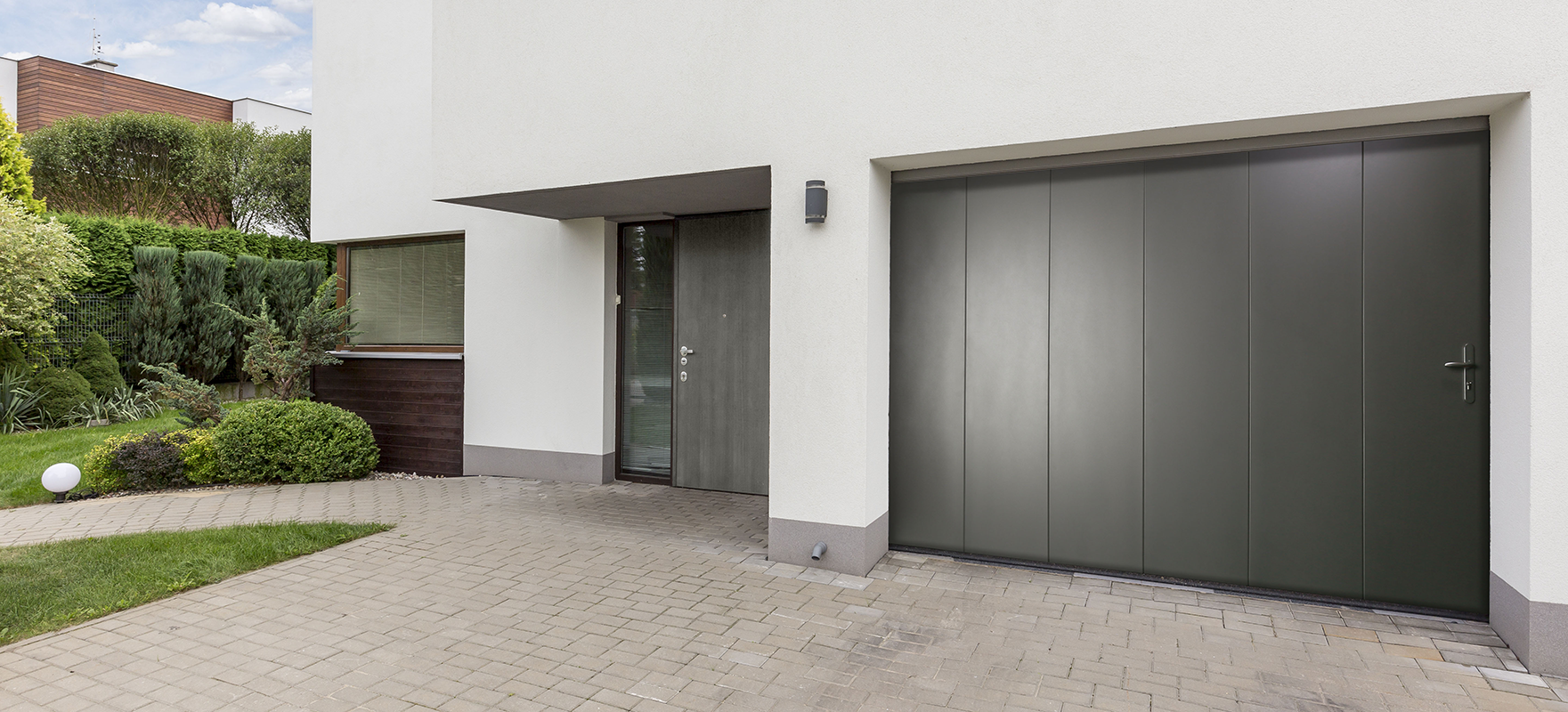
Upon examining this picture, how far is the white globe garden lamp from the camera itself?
21.3 feet

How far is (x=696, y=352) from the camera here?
6.88 m

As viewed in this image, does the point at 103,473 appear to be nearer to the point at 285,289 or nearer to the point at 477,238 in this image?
the point at 477,238

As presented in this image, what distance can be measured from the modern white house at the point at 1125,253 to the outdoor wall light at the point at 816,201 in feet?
0.09

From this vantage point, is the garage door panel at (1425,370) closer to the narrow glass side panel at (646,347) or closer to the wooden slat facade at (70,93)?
the narrow glass side panel at (646,347)

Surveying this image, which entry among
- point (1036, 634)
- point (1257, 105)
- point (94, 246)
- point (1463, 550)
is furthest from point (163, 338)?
point (1463, 550)

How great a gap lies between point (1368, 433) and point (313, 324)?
28.3 ft

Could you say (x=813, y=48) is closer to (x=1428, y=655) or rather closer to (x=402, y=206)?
(x=1428, y=655)

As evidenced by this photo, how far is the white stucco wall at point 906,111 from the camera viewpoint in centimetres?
320

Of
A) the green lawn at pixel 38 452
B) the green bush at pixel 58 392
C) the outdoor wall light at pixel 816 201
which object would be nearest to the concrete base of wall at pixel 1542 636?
the outdoor wall light at pixel 816 201

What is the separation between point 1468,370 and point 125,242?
16111mm

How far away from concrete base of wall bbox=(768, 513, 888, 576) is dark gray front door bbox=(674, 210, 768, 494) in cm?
193

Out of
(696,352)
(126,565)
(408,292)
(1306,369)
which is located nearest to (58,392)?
(408,292)

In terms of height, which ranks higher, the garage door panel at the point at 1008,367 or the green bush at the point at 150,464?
the garage door panel at the point at 1008,367

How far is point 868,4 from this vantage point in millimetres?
4387
